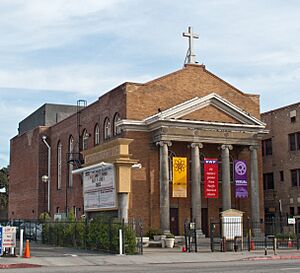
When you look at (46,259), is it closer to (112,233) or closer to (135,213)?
(112,233)

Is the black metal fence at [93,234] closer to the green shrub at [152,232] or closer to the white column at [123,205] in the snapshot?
the white column at [123,205]

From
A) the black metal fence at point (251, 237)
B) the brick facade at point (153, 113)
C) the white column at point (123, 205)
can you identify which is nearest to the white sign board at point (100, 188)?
the white column at point (123, 205)

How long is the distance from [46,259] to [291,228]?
26.9 m

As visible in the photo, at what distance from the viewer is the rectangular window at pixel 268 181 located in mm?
54812

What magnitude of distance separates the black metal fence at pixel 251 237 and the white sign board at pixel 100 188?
20.6 ft

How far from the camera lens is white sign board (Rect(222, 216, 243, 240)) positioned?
32531 mm

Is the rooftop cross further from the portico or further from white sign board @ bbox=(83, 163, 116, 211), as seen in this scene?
white sign board @ bbox=(83, 163, 116, 211)

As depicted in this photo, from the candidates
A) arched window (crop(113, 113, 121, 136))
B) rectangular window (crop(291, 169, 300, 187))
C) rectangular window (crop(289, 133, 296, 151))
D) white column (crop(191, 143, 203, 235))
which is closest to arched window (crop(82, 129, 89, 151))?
arched window (crop(113, 113, 121, 136))

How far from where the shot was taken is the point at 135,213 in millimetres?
42781

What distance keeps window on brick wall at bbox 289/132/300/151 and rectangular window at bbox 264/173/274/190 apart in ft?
13.5

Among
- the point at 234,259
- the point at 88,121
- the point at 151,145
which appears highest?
the point at 88,121

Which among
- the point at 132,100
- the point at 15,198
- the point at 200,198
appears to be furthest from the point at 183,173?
the point at 15,198

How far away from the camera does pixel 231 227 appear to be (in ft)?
108

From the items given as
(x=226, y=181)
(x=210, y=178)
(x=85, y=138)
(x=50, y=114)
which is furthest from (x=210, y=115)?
(x=50, y=114)
